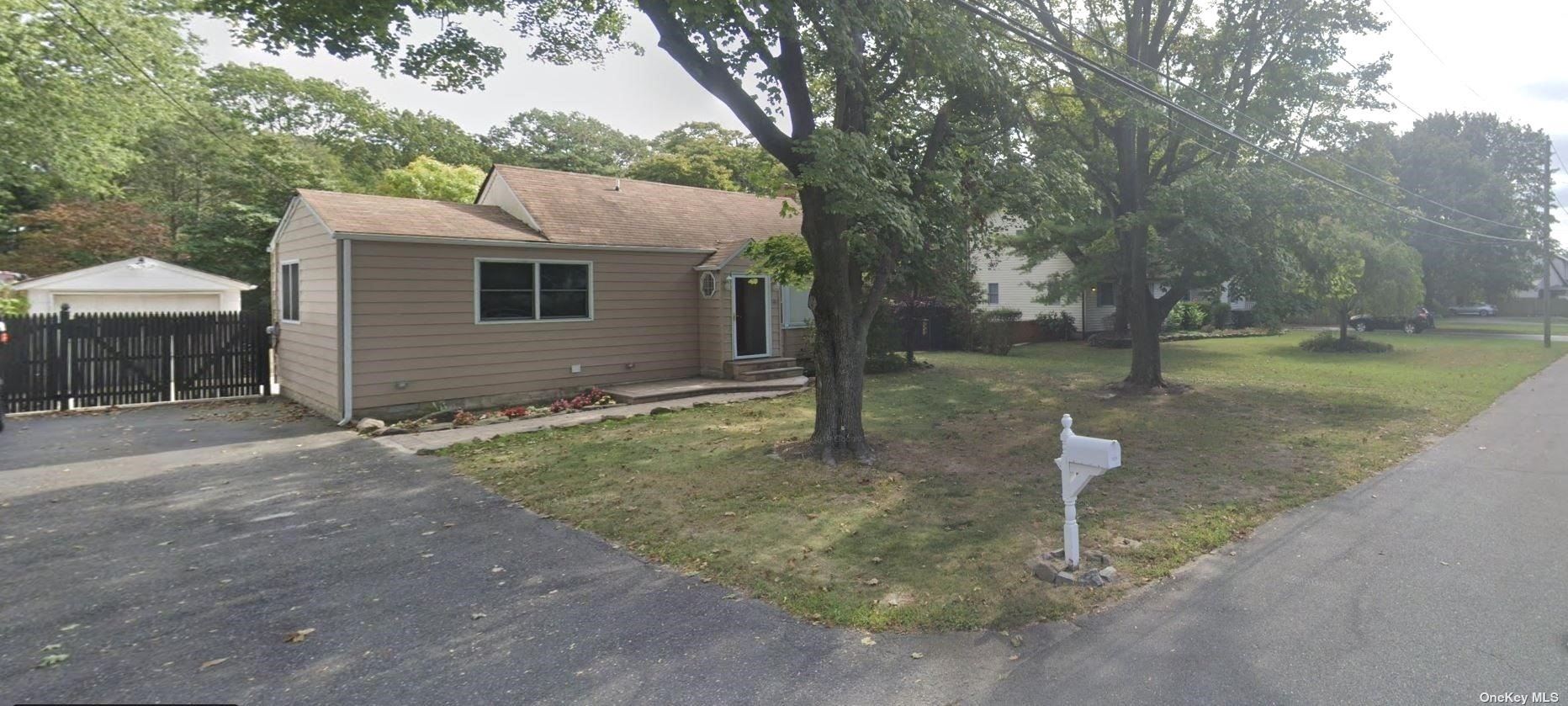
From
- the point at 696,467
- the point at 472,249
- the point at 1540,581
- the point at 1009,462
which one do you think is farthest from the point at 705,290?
the point at 1540,581

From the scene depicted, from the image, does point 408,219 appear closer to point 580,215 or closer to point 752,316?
point 580,215

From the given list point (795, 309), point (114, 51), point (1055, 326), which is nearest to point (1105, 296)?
point (1055, 326)

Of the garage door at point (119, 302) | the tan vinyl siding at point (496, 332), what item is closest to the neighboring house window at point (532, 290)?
the tan vinyl siding at point (496, 332)

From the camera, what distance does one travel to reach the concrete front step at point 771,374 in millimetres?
13719

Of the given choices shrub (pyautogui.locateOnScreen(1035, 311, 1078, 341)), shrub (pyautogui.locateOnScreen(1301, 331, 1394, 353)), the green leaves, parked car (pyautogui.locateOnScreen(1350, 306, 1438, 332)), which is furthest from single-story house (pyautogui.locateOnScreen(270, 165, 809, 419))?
parked car (pyautogui.locateOnScreen(1350, 306, 1438, 332))

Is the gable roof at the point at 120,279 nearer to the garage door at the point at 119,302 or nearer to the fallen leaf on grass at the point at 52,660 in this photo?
the garage door at the point at 119,302

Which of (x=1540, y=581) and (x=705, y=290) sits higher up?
(x=705, y=290)

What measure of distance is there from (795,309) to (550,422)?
6376 mm

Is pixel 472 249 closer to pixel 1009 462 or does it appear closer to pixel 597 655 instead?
pixel 1009 462

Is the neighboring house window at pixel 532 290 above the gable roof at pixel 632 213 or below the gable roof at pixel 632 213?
below

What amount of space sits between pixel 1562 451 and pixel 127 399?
67.9 feet

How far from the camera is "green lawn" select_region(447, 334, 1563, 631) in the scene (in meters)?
4.57

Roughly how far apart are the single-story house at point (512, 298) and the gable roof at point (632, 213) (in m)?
0.05

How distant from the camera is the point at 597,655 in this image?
3582 mm
